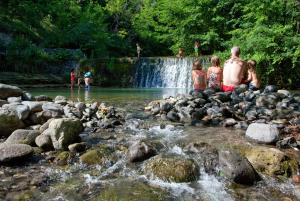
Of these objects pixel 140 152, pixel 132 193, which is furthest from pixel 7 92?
pixel 132 193

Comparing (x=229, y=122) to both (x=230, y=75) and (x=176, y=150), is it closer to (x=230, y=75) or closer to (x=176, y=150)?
(x=176, y=150)

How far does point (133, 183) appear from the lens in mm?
Answer: 5355

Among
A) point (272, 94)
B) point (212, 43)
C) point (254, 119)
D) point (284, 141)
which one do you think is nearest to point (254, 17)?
point (212, 43)

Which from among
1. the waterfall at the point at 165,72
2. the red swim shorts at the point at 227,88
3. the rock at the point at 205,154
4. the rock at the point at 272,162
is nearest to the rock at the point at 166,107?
the red swim shorts at the point at 227,88

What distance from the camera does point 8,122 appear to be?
304 inches

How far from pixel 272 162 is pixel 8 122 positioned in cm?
499

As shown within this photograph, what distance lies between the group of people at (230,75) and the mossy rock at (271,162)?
424 cm

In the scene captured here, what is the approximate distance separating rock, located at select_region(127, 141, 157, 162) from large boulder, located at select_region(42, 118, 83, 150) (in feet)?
3.85

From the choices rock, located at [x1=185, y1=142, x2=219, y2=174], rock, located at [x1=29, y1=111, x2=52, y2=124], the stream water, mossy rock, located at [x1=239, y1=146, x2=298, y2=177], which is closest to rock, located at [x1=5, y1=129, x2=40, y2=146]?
the stream water

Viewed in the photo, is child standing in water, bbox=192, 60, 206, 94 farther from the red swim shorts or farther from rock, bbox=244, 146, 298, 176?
rock, bbox=244, 146, 298, 176

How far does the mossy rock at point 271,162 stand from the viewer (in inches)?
220

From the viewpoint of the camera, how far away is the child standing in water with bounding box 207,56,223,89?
10.8m

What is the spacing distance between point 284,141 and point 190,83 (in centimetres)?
1555

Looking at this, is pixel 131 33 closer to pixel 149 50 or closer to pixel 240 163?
pixel 149 50
